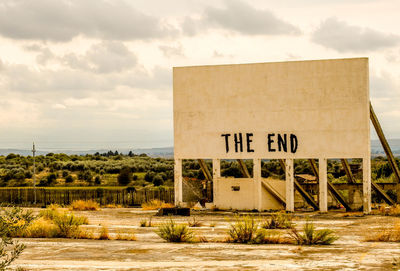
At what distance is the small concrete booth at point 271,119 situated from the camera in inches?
1144

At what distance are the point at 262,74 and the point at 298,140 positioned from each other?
3.60 meters

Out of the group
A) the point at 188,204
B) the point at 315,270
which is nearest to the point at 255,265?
the point at 315,270

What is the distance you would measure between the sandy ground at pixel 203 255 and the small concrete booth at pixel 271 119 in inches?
→ 334

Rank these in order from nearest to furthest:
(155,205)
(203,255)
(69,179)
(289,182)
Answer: (203,255) → (289,182) → (155,205) → (69,179)

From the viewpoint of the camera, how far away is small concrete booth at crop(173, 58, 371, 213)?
95.3 ft

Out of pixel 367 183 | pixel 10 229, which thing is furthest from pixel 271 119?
pixel 10 229

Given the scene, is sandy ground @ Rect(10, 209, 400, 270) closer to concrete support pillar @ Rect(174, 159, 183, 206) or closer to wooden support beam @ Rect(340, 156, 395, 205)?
wooden support beam @ Rect(340, 156, 395, 205)

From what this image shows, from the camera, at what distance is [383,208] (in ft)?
98.8

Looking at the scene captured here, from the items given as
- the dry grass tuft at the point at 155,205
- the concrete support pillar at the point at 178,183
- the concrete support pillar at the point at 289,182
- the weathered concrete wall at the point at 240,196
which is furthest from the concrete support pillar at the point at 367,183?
the dry grass tuft at the point at 155,205

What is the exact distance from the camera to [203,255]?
1576 cm

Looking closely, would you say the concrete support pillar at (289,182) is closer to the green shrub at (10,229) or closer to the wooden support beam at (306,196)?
the wooden support beam at (306,196)

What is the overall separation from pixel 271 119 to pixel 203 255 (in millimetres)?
15344

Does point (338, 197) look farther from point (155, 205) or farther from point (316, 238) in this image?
point (316, 238)

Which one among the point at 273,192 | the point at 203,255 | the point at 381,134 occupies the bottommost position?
the point at 203,255
